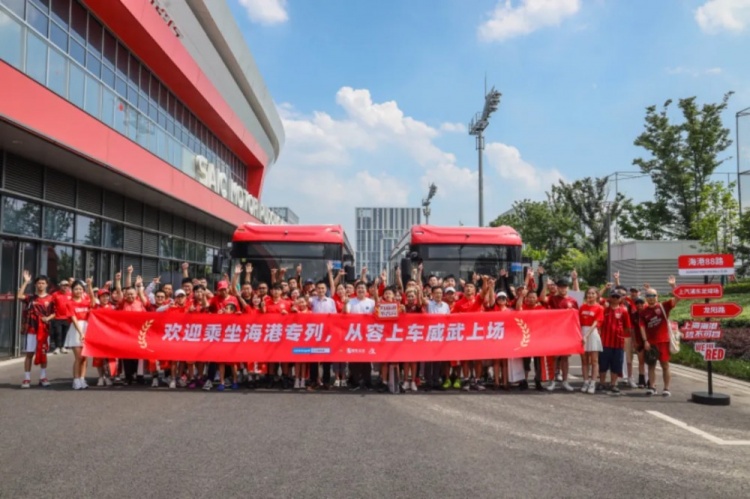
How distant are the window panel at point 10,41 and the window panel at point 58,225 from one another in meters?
4.08

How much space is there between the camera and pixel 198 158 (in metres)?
25.9

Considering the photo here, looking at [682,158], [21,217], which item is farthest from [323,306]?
[682,158]

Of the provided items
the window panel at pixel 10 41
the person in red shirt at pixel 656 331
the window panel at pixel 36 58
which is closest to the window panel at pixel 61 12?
the window panel at pixel 36 58

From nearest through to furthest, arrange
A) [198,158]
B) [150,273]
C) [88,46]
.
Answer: [88,46] < [150,273] < [198,158]

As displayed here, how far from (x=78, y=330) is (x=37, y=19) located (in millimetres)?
8677

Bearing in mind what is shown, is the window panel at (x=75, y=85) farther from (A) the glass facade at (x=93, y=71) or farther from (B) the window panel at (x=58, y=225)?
(B) the window panel at (x=58, y=225)

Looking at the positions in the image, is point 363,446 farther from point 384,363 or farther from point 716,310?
point 716,310

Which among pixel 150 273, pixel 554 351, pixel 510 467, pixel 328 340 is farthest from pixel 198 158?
pixel 510 467

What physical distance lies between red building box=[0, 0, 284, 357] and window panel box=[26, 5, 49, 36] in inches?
1.4

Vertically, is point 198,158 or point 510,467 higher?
point 198,158

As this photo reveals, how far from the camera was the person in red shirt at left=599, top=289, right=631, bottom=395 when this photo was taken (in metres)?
9.95

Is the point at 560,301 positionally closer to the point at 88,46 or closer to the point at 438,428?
the point at 438,428

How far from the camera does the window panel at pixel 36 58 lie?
43.9 feet

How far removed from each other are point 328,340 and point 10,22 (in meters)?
9.62
